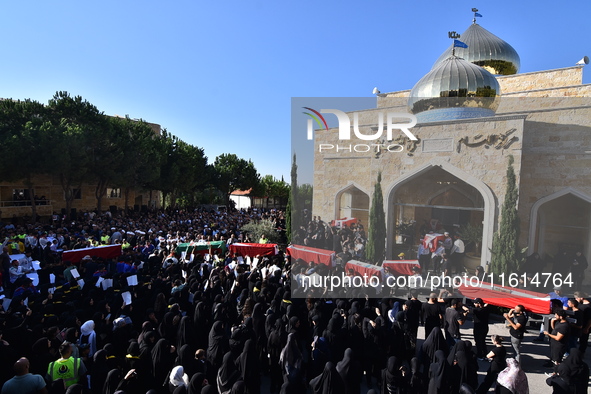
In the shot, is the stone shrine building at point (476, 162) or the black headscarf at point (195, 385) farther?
the stone shrine building at point (476, 162)

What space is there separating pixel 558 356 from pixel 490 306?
2.90m

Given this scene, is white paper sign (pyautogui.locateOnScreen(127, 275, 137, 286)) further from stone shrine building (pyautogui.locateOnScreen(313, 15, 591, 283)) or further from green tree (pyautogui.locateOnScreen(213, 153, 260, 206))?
green tree (pyautogui.locateOnScreen(213, 153, 260, 206))

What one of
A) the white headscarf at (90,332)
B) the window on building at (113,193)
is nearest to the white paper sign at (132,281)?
the white headscarf at (90,332)

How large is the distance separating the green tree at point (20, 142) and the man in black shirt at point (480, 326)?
22.1 metres

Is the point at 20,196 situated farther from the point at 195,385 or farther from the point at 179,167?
the point at 195,385

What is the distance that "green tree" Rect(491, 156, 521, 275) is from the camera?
10852 mm

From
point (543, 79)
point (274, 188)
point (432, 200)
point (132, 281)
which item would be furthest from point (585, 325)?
point (274, 188)

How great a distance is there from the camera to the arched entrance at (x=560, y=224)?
1191cm

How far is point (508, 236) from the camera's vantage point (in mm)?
10961

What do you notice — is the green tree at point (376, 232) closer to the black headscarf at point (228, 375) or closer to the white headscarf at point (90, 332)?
the black headscarf at point (228, 375)

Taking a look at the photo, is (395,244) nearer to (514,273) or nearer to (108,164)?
(514,273)

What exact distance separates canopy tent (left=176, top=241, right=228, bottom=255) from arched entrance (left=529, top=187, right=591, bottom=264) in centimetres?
1100

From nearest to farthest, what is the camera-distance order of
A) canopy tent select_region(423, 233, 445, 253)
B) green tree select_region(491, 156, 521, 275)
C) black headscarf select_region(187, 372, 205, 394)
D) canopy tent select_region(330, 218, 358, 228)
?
black headscarf select_region(187, 372, 205, 394), green tree select_region(491, 156, 521, 275), canopy tent select_region(423, 233, 445, 253), canopy tent select_region(330, 218, 358, 228)

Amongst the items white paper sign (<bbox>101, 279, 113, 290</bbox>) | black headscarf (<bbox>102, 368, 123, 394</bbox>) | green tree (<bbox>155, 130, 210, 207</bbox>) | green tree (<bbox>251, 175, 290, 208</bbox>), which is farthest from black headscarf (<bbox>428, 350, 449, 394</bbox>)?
green tree (<bbox>251, 175, 290, 208</bbox>)
